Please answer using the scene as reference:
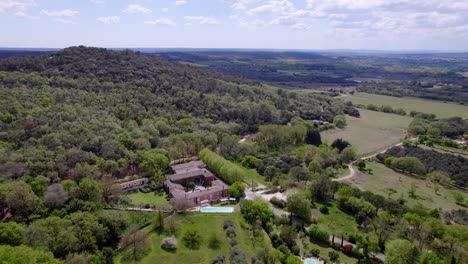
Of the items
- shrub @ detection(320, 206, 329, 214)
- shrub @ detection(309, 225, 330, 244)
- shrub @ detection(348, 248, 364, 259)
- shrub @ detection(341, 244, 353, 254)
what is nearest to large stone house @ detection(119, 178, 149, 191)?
shrub @ detection(309, 225, 330, 244)

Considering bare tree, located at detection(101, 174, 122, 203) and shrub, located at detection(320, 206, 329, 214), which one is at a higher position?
bare tree, located at detection(101, 174, 122, 203)

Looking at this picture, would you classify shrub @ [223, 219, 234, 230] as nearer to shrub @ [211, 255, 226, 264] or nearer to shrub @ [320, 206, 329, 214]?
shrub @ [211, 255, 226, 264]

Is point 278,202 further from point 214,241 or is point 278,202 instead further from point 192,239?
point 192,239

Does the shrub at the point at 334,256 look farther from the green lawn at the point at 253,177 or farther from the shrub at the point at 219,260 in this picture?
the green lawn at the point at 253,177

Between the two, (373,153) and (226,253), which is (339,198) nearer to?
(226,253)

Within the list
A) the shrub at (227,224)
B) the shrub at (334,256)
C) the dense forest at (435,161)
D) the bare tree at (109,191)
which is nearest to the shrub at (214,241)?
the shrub at (227,224)

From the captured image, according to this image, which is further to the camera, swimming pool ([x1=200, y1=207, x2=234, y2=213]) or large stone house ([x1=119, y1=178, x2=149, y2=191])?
large stone house ([x1=119, y1=178, x2=149, y2=191])

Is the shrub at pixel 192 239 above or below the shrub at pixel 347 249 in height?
above
